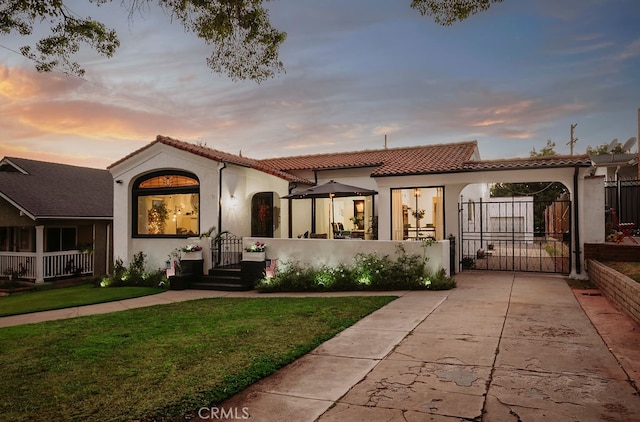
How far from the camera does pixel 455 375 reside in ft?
14.0

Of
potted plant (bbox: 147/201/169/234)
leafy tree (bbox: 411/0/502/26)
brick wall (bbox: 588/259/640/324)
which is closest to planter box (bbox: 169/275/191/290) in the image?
potted plant (bbox: 147/201/169/234)

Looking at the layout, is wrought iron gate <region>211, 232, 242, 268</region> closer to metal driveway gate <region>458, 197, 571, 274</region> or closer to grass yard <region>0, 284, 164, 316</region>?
grass yard <region>0, 284, 164, 316</region>

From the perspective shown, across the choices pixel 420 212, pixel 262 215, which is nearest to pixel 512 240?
pixel 420 212

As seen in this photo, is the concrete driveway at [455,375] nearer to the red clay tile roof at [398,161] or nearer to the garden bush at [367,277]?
the garden bush at [367,277]

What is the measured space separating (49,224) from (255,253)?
436 inches

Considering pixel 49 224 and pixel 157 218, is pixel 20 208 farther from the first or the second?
pixel 157 218

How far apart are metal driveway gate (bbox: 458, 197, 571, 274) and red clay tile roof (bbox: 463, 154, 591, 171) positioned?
3.76 feet

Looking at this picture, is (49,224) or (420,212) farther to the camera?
(420,212)

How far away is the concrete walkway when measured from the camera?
345 cm

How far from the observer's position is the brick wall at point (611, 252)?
998cm

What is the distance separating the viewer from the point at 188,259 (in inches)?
490

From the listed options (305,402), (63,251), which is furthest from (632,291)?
(63,251)

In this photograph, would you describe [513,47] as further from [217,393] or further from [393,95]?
[217,393]

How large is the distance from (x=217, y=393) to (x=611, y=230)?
496 inches
